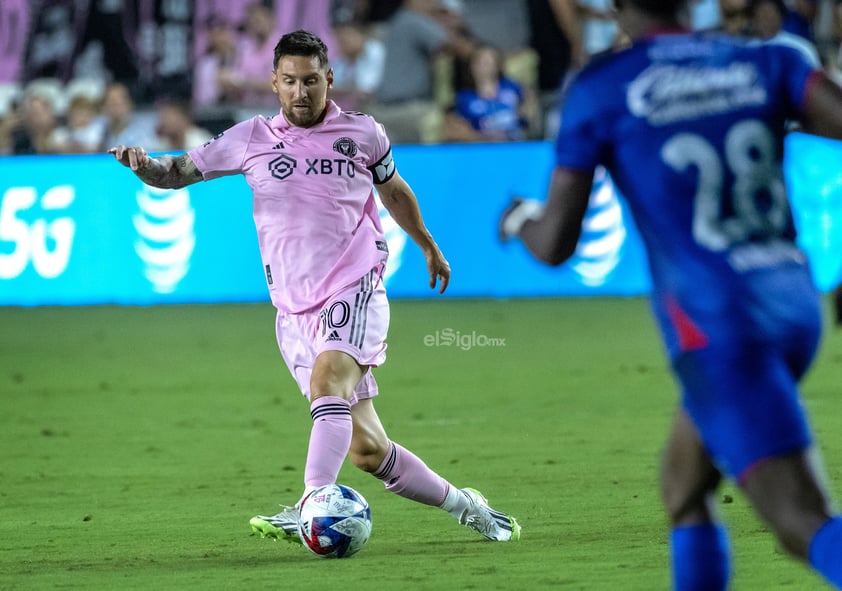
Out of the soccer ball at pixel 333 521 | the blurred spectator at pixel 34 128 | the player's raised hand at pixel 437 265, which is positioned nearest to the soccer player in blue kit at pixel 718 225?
the soccer ball at pixel 333 521

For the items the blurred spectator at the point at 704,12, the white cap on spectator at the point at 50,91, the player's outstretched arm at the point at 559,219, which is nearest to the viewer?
the player's outstretched arm at the point at 559,219

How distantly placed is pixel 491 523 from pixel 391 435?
290 cm

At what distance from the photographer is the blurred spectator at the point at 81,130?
19078 millimetres

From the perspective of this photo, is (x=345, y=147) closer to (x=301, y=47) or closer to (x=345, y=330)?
(x=301, y=47)

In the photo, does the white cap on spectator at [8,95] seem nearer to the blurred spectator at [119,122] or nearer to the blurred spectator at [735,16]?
the blurred spectator at [119,122]

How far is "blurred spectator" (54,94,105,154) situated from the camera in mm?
19078

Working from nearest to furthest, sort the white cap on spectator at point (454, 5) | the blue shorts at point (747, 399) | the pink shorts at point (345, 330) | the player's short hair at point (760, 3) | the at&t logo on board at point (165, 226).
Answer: the blue shorts at point (747, 399)
the pink shorts at point (345, 330)
the player's short hair at point (760, 3)
the at&t logo on board at point (165, 226)
the white cap on spectator at point (454, 5)

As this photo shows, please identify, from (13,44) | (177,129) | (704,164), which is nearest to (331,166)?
(704,164)

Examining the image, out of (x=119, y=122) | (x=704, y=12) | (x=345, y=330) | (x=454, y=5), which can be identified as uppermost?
(x=345, y=330)

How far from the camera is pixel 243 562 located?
5992 mm

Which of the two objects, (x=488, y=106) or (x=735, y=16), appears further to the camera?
(x=488, y=106)

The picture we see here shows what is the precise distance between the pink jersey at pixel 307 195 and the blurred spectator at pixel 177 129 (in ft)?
37.8

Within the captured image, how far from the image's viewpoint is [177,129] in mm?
18219

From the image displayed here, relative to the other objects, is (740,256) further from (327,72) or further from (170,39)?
(170,39)
